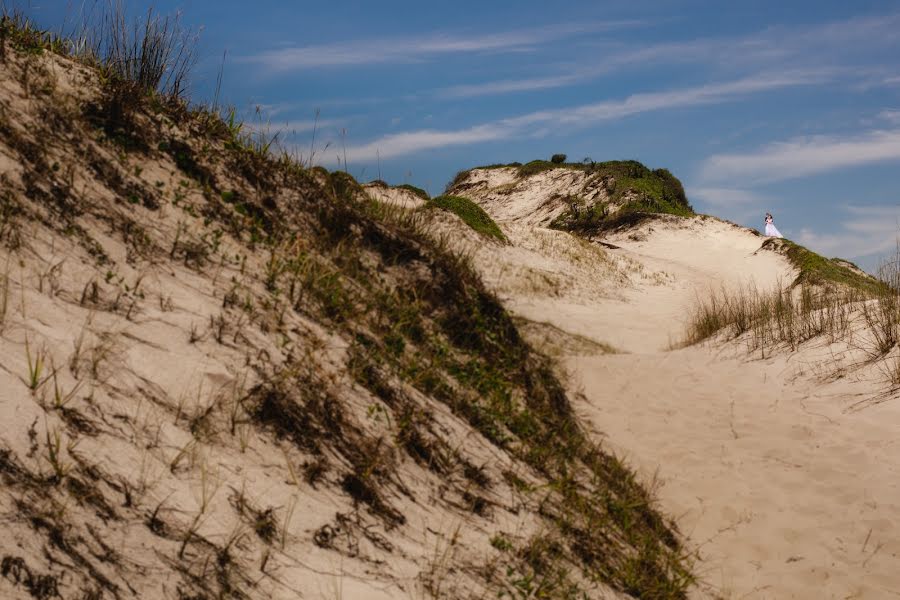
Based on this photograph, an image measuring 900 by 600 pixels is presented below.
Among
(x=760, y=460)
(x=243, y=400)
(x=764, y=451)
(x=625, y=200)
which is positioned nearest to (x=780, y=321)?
(x=764, y=451)

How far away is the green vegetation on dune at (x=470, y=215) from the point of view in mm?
19953

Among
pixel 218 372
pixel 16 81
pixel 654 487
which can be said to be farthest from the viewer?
pixel 654 487

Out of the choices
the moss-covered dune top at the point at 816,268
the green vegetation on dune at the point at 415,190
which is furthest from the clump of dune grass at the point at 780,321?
the green vegetation on dune at the point at 415,190

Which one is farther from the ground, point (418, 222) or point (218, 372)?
point (418, 222)

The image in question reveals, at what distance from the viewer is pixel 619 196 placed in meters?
33.0

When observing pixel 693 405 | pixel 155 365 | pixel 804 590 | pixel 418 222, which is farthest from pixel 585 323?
pixel 155 365

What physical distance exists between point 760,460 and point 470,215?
576 inches

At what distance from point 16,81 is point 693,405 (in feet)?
26.9

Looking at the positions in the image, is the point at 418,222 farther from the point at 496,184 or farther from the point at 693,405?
the point at 496,184

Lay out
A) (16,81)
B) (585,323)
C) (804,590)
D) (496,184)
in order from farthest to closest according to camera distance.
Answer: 1. (496,184)
2. (585,323)
3. (16,81)
4. (804,590)

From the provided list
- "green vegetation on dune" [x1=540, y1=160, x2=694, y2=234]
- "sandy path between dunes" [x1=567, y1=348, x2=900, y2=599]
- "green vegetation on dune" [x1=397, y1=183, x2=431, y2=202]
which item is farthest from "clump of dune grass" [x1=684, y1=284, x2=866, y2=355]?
"green vegetation on dune" [x1=540, y1=160, x2=694, y2=234]

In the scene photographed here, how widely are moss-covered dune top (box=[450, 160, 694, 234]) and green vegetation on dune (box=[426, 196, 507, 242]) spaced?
1153 centimetres

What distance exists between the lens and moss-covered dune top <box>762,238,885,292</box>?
19.7m

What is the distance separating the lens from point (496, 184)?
129ft
